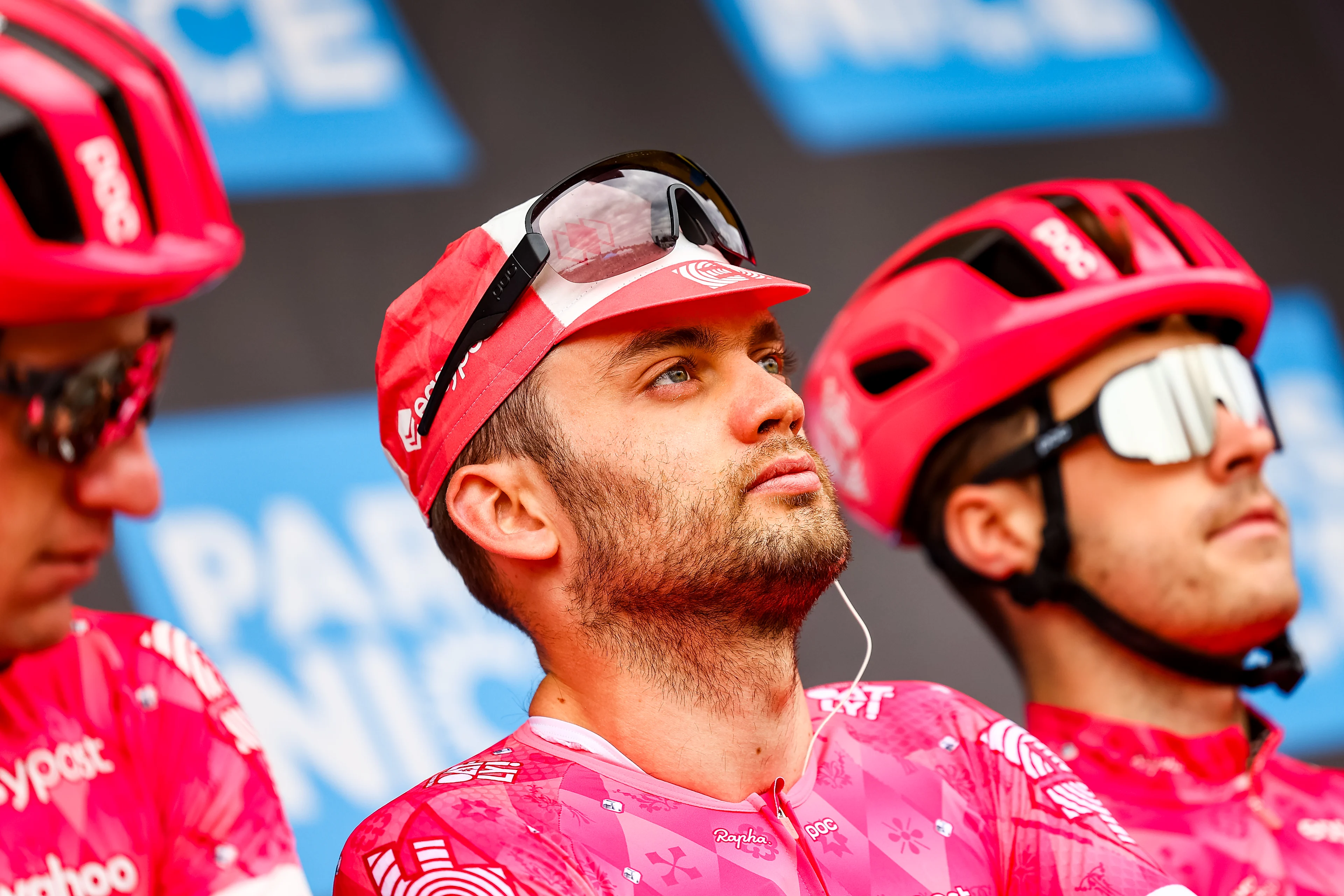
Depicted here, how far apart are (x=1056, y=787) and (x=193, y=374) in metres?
1.87

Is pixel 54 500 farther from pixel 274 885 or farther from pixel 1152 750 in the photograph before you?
pixel 1152 750

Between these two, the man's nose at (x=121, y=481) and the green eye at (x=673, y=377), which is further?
the green eye at (x=673, y=377)

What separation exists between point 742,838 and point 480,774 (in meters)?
0.27

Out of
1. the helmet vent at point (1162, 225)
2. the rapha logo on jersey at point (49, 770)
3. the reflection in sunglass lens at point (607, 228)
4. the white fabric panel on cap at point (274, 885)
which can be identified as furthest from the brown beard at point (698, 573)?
the helmet vent at point (1162, 225)

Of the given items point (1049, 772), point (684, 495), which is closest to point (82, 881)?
point (684, 495)

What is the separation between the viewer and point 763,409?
4.74 ft

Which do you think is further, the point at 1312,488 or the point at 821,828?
the point at 1312,488

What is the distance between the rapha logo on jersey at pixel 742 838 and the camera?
1.35 meters

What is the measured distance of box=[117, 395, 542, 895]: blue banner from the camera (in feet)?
8.50

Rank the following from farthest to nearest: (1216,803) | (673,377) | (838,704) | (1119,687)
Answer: (1119,687) < (1216,803) < (838,704) < (673,377)

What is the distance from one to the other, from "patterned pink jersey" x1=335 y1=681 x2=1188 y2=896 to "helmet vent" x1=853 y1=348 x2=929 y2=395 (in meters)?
0.77

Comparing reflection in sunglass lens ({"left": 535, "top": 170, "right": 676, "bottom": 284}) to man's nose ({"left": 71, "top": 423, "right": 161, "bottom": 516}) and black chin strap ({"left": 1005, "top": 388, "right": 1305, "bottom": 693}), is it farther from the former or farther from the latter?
black chin strap ({"left": 1005, "top": 388, "right": 1305, "bottom": 693})

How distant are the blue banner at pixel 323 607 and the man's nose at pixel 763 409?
116 centimetres

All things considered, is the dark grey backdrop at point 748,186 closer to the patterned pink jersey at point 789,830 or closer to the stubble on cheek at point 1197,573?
the stubble on cheek at point 1197,573
